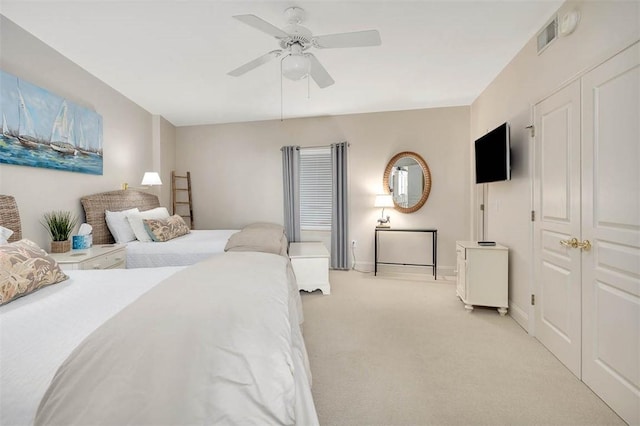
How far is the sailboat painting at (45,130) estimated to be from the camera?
2.18 m

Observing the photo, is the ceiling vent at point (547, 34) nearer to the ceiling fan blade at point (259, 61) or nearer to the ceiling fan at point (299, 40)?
the ceiling fan at point (299, 40)

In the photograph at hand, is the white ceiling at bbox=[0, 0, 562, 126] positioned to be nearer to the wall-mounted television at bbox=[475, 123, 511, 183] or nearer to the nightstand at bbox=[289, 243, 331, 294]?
the wall-mounted television at bbox=[475, 123, 511, 183]

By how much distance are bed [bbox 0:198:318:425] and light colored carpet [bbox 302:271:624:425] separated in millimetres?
826

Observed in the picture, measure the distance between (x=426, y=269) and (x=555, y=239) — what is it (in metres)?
2.34

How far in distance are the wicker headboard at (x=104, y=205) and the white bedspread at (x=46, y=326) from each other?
165cm

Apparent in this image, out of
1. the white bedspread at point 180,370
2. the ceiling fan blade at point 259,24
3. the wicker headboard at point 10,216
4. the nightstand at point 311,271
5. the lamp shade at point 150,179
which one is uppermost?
the ceiling fan blade at point 259,24

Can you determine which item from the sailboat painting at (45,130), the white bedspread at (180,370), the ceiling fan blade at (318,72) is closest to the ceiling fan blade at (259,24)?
A: the ceiling fan blade at (318,72)

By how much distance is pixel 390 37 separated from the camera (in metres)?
2.46

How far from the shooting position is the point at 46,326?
103 centimetres

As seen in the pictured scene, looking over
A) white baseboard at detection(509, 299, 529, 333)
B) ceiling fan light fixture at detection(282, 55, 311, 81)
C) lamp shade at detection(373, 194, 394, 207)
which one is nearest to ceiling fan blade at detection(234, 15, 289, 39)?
ceiling fan light fixture at detection(282, 55, 311, 81)

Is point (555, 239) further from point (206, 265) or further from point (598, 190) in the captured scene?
point (206, 265)

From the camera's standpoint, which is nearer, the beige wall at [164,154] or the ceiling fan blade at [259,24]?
the ceiling fan blade at [259,24]

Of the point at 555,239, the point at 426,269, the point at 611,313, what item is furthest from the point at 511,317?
the point at 426,269

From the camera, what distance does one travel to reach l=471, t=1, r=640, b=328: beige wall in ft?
5.42
